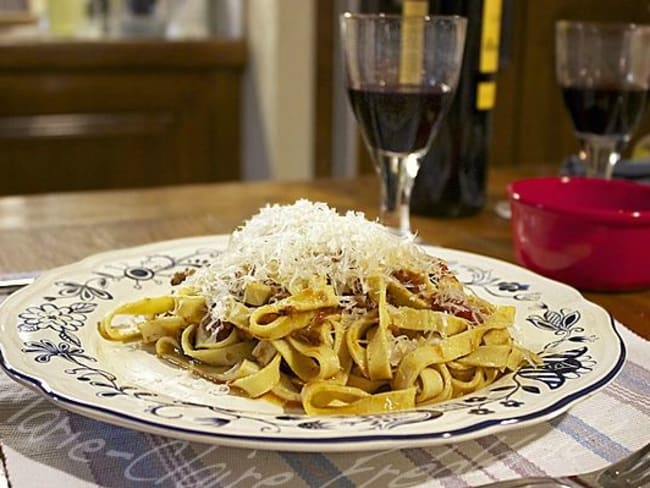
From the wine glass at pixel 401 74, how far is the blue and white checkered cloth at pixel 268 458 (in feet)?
1.67

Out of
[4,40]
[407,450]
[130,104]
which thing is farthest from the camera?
[130,104]

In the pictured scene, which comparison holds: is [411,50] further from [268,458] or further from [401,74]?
[268,458]

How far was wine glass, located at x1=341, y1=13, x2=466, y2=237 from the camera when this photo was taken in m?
1.16

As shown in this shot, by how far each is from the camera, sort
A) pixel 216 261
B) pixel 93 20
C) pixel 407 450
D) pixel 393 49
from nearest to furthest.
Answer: pixel 407 450 → pixel 216 261 → pixel 393 49 → pixel 93 20

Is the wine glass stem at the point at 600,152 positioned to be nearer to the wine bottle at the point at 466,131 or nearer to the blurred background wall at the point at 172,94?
the wine bottle at the point at 466,131

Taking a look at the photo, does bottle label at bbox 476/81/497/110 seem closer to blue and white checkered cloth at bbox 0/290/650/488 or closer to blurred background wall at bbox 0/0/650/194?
blue and white checkered cloth at bbox 0/290/650/488

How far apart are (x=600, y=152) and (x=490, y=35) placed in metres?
0.23

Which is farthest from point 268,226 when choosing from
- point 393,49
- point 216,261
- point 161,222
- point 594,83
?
point 594,83

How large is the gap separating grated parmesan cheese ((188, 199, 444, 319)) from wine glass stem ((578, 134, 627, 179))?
0.60m

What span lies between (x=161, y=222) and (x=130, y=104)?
150 centimetres

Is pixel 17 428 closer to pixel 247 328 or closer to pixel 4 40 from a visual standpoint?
pixel 247 328

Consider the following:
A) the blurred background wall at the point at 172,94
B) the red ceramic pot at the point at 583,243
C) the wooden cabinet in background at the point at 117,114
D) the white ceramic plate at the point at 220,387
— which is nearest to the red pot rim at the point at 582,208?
the red ceramic pot at the point at 583,243

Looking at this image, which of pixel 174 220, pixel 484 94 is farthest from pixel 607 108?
pixel 174 220

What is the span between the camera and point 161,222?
1421mm
